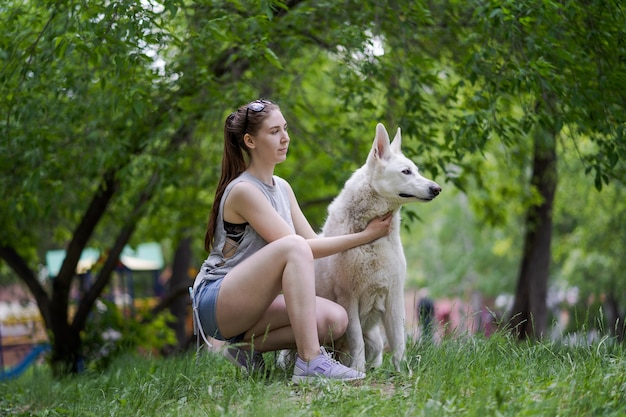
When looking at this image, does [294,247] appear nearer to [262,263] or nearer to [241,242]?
[262,263]

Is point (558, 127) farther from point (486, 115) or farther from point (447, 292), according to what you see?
point (447, 292)

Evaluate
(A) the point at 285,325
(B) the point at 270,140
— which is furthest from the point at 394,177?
(A) the point at 285,325

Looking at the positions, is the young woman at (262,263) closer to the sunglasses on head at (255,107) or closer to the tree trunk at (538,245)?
the sunglasses on head at (255,107)

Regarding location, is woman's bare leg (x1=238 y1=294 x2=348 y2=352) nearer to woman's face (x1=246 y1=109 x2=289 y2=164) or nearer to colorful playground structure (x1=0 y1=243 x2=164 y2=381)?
woman's face (x1=246 y1=109 x2=289 y2=164)

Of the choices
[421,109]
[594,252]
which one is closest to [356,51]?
[421,109]

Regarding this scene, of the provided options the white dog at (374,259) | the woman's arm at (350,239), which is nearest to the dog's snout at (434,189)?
the white dog at (374,259)

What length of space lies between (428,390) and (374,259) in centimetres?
98

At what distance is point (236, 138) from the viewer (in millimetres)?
4434

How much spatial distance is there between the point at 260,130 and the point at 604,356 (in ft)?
7.42

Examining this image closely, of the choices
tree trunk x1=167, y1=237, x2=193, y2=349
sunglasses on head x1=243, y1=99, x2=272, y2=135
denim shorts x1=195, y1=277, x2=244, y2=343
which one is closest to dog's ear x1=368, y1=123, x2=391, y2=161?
sunglasses on head x1=243, y1=99, x2=272, y2=135

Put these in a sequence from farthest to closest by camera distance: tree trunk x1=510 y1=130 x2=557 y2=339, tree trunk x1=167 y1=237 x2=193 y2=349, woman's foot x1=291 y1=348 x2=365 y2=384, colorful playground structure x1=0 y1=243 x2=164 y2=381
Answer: tree trunk x1=167 y1=237 x2=193 y2=349, colorful playground structure x1=0 y1=243 x2=164 y2=381, tree trunk x1=510 y1=130 x2=557 y2=339, woman's foot x1=291 y1=348 x2=365 y2=384

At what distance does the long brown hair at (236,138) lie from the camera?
4348mm

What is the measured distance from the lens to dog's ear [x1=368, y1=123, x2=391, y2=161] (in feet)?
14.4

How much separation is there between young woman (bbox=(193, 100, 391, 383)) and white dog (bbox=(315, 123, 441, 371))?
9 cm
